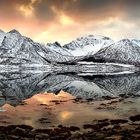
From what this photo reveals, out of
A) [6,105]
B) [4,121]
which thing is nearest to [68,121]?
[4,121]

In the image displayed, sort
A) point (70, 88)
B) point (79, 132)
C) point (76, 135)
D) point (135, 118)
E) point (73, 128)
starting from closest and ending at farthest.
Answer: point (76, 135)
point (79, 132)
point (73, 128)
point (135, 118)
point (70, 88)

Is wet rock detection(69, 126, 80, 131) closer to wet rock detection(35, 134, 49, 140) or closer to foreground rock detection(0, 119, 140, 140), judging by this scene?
foreground rock detection(0, 119, 140, 140)

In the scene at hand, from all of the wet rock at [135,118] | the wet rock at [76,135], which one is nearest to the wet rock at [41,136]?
the wet rock at [76,135]

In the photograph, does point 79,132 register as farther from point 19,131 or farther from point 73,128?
point 19,131

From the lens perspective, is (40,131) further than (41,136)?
Yes

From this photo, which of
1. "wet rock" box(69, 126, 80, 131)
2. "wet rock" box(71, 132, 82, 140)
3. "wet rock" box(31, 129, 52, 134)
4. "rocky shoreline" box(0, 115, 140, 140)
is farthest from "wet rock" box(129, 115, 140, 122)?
"wet rock" box(31, 129, 52, 134)

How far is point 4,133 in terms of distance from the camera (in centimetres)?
3922

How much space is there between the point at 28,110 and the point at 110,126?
17.9 m

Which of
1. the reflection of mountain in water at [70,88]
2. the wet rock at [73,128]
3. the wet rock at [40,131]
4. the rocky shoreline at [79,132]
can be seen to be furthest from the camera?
the reflection of mountain in water at [70,88]

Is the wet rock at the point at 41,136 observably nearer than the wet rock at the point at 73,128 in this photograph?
Yes

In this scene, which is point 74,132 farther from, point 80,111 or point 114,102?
point 114,102

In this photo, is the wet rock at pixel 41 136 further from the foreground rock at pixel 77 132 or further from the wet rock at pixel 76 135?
the wet rock at pixel 76 135

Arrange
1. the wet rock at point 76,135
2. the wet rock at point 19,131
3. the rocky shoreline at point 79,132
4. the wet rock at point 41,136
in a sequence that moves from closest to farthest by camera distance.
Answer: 1. the wet rock at point 41,136
2. the rocky shoreline at point 79,132
3. the wet rock at point 76,135
4. the wet rock at point 19,131

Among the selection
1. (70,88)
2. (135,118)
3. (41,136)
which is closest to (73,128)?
(41,136)
